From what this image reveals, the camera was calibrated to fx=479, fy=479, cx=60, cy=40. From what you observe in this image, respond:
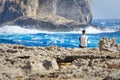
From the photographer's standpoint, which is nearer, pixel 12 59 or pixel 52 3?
pixel 12 59

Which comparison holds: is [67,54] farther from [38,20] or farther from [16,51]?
[38,20]

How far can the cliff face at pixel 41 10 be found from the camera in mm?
144500

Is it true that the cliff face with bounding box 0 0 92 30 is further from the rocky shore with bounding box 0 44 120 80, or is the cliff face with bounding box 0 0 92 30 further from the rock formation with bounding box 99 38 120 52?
the rocky shore with bounding box 0 44 120 80

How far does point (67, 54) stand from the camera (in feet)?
50.8

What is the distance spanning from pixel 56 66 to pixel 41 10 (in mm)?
134921

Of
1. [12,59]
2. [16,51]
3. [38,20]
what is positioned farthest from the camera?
[38,20]

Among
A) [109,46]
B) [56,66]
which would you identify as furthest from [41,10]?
[56,66]

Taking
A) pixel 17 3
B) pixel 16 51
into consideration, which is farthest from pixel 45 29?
pixel 16 51

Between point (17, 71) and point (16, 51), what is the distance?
12.1 ft

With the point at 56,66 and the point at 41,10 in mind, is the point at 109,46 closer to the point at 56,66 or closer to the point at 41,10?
the point at 56,66

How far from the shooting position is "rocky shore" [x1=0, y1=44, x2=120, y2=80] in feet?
37.4

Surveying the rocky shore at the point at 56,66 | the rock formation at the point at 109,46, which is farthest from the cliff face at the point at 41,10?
the rocky shore at the point at 56,66

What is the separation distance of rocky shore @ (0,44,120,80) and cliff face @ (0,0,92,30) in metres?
123

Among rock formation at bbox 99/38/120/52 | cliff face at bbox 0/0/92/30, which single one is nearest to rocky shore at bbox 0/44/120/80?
rock formation at bbox 99/38/120/52
